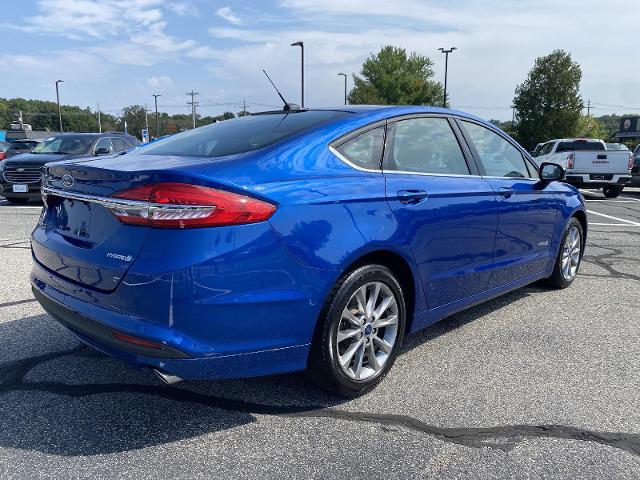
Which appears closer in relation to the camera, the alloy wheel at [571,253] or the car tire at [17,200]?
the alloy wheel at [571,253]

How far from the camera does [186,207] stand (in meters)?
2.38

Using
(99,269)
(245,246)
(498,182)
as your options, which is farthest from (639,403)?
(99,269)

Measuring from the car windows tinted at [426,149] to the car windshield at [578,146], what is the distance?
1591cm

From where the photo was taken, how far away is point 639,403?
3.04 metres

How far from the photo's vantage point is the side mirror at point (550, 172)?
15.3 ft

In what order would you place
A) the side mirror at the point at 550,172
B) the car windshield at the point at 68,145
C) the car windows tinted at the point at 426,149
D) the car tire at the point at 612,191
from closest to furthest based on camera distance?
the car windows tinted at the point at 426,149 → the side mirror at the point at 550,172 → the car windshield at the point at 68,145 → the car tire at the point at 612,191

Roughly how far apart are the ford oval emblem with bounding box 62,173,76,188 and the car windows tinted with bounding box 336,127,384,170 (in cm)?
143

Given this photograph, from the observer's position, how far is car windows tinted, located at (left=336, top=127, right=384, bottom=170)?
3064 mm

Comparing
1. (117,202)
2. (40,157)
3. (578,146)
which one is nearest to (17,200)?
(40,157)

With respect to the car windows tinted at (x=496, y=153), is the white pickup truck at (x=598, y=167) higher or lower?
lower

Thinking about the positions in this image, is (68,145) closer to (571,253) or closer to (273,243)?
(571,253)

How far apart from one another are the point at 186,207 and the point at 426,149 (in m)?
1.83

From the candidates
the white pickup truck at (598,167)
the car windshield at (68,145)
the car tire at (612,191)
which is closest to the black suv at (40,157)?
the car windshield at (68,145)

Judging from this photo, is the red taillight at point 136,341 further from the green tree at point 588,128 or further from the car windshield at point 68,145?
the green tree at point 588,128
